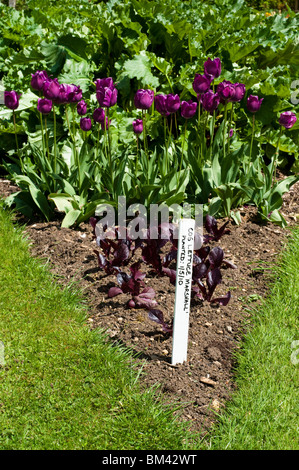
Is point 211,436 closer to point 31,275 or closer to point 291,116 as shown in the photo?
point 31,275

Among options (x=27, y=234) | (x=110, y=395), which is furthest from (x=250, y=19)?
(x=110, y=395)

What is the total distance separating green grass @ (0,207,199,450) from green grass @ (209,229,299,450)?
238 mm

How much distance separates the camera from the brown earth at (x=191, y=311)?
2402mm

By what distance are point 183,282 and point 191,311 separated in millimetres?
666

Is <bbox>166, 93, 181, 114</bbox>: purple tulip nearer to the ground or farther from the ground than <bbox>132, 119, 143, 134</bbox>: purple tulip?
farther from the ground

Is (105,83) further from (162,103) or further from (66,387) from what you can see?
(66,387)

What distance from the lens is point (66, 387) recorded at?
236 centimetres

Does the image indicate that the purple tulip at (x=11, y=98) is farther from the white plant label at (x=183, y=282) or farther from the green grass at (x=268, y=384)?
the green grass at (x=268, y=384)

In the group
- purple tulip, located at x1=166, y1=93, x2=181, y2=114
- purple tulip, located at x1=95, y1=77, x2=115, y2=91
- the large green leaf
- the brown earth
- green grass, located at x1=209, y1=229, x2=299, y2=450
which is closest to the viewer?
green grass, located at x1=209, y1=229, x2=299, y2=450

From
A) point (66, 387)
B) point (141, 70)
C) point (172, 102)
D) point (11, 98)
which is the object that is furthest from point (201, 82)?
point (66, 387)

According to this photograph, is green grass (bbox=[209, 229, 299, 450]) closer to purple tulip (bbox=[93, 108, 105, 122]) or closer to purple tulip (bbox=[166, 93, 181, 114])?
purple tulip (bbox=[166, 93, 181, 114])

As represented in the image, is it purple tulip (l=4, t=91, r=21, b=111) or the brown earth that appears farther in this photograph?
purple tulip (l=4, t=91, r=21, b=111)

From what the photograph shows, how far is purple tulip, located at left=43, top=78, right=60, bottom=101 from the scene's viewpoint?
10.3 ft

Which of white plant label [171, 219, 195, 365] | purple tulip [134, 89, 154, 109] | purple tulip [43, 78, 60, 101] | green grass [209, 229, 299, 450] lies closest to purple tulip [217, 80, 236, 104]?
purple tulip [134, 89, 154, 109]
